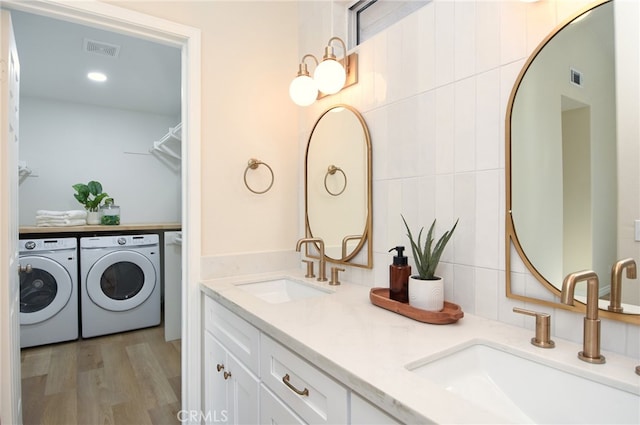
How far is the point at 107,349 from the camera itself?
2.86m

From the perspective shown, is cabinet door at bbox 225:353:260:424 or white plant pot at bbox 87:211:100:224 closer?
cabinet door at bbox 225:353:260:424

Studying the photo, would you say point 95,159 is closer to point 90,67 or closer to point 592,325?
point 90,67

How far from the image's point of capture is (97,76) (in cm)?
306

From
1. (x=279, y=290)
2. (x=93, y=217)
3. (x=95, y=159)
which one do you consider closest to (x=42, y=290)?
(x=93, y=217)

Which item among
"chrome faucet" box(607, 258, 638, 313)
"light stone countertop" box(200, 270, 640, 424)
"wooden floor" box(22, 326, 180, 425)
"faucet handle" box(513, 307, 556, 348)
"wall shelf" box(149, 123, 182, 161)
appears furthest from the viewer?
"wall shelf" box(149, 123, 182, 161)

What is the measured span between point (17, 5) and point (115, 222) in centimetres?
257

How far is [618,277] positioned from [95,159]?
15.0ft

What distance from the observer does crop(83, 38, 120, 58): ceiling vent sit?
2404 mm

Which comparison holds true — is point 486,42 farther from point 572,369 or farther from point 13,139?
point 13,139

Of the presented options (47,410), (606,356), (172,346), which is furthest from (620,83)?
(172,346)

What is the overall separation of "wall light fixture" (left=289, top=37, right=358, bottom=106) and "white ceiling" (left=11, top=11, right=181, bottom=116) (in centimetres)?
139

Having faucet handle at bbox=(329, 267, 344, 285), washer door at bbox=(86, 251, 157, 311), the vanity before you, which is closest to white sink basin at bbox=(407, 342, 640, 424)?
the vanity

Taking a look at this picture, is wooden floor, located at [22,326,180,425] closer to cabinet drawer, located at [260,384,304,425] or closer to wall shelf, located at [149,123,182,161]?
cabinet drawer, located at [260,384,304,425]

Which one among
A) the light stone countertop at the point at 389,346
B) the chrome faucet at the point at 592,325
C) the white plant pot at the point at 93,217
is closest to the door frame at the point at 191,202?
the light stone countertop at the point at 389,346
